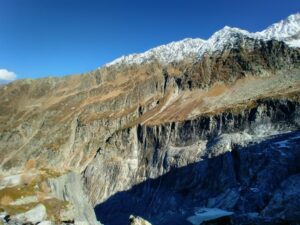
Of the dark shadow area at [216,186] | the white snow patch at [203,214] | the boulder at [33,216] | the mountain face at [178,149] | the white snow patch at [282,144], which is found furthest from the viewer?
the white snow patch at [282,144]

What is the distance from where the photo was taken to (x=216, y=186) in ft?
391

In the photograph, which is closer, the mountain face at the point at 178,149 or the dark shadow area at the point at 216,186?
the mountain face at the point at 178,149

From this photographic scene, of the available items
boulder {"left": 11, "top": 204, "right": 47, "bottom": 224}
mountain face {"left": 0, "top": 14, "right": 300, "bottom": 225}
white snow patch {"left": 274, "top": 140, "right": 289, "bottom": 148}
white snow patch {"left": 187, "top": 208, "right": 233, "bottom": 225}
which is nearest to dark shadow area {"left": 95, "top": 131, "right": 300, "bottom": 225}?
white snow patch {"left": 274, "top": 140, "right": 289, "bottom": 148}

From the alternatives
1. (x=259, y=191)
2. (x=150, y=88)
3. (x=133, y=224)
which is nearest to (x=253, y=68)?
(x=150, y=88)

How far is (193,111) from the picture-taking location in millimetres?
156125

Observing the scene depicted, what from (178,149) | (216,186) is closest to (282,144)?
(216,186)

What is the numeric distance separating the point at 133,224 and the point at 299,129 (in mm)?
94622

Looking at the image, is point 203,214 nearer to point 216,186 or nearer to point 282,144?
point 216,186

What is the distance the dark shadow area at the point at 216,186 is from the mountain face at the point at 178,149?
13.3 inches

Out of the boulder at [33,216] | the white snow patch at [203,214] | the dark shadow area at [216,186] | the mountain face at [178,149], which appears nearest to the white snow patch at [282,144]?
the dark shadow area at [216,186]

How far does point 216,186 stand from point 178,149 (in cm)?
2597

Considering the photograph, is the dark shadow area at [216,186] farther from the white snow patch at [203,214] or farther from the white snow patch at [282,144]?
the white snow patch at [203,214]

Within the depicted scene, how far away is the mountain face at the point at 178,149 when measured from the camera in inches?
3873

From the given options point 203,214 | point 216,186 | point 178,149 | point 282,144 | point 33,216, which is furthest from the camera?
point 178,149
